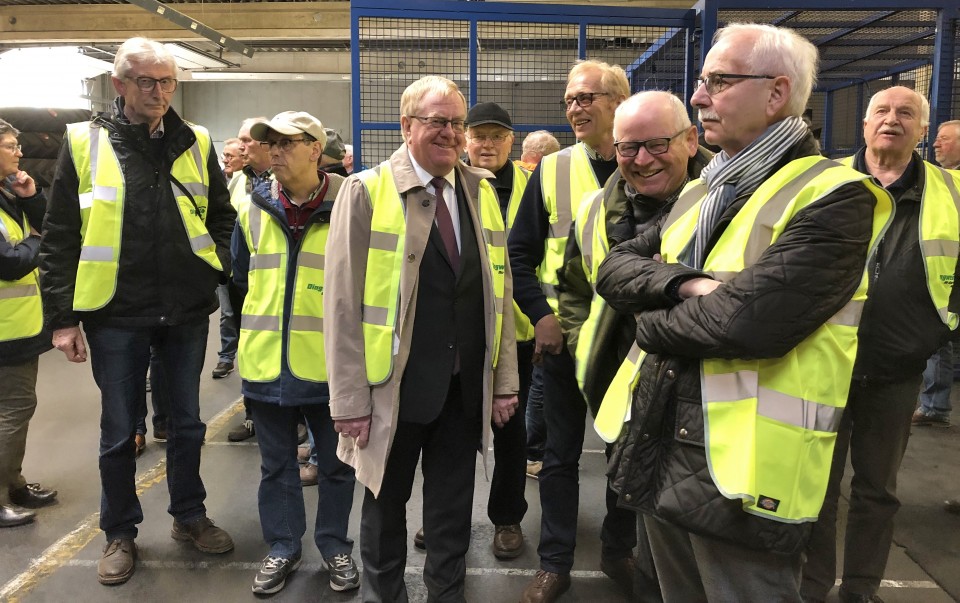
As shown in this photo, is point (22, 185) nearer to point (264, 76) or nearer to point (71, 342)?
point (71, 342)

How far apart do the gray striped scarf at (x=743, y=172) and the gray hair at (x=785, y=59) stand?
6cm

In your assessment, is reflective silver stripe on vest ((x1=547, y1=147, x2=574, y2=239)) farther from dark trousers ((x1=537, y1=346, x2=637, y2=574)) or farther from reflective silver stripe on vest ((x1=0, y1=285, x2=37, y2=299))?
reflective silver stripe on vest ((x1=0, y1=285, x2=37, y2=299))

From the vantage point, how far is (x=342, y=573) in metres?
2.69

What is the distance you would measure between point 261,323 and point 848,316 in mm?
2029

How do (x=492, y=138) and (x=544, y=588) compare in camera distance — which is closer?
(x=544, y=588)

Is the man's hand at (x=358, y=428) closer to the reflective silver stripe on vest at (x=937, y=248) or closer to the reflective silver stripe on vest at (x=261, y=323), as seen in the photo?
the reflective silver stripe on vest at (x=261, y=323)

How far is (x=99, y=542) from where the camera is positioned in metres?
3.10

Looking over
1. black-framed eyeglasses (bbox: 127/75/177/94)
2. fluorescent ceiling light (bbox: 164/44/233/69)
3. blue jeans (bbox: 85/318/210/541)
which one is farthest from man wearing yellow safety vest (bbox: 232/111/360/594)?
fluorescent ceiling light (bbox: 164/44/233/69)

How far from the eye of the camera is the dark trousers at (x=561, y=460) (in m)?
2.52

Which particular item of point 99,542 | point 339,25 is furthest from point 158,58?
point 339,25

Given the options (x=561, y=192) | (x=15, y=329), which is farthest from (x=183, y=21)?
(x=561, y=192)

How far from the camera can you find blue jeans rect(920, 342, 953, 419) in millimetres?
4672

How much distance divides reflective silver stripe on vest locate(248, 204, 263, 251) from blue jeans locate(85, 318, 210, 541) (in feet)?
1.54

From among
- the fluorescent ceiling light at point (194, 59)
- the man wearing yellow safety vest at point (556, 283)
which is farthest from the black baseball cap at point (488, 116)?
the fluorescent ceiling light at point (194, 59)
